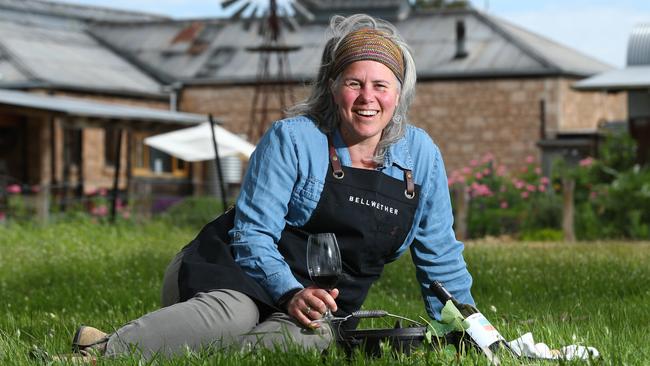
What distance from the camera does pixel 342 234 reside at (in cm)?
488

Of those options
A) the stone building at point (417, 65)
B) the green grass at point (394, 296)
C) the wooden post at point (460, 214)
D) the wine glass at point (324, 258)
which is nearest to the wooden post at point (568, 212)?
the wooden post at point (460, 214)

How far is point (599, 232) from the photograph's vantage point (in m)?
18.0

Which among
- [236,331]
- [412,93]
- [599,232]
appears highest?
[412,93]

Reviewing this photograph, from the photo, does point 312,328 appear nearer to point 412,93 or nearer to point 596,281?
point 412,93

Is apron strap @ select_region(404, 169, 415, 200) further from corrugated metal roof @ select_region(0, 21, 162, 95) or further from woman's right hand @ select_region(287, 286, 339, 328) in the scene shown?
corrugated metal roof @ select_region(0, 21, 162, 95)

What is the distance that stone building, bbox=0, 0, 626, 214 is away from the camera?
31859mm

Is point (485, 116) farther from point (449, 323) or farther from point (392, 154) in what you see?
point (449, 323)

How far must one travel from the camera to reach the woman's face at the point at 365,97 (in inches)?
191

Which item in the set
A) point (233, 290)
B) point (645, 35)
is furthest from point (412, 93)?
point (645, 35)

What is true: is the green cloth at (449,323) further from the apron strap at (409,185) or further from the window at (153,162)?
the window at (153,162)

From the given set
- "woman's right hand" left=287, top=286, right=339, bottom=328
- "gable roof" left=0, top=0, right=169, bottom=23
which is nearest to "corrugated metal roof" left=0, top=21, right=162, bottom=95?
"gable roof" left=0, top=0, right=169, bottom=23

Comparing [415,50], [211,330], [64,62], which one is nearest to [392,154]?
[211,330]

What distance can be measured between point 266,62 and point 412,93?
27701mm

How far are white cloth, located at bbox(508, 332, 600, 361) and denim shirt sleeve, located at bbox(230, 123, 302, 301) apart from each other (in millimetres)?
848
